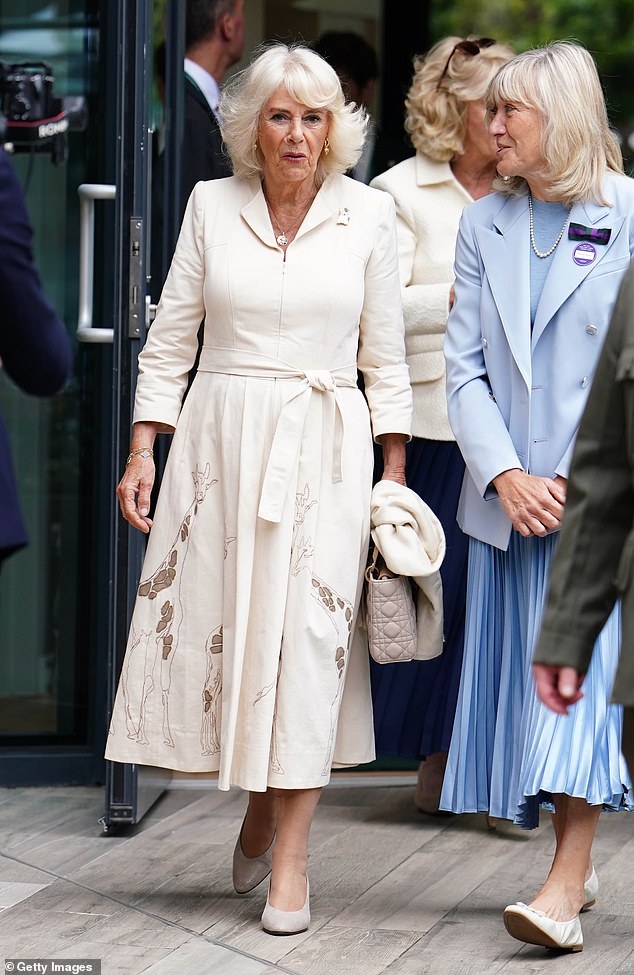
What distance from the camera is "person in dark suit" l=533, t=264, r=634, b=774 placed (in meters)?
2.12

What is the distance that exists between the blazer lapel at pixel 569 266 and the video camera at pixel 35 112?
5.79 ft

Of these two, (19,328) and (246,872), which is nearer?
(19,328)

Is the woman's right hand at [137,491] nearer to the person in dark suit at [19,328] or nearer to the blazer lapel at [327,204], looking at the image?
the blazer lapel at [327,204]

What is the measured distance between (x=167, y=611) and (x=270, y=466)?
38 centimetres

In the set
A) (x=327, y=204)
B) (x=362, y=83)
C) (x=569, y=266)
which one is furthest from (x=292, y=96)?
(x=362, y=83)

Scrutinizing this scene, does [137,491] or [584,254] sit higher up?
[584,254]

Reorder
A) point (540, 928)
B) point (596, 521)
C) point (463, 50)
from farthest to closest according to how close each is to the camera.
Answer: point (463, 50) → point (540, 928) → point (596, 521)

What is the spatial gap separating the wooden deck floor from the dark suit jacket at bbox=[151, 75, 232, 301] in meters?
1.38

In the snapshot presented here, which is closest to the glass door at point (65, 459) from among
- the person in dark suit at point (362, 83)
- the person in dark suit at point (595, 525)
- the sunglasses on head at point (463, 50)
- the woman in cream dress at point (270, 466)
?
the person in dark suit at point (362, 83)

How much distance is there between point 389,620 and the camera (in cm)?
336

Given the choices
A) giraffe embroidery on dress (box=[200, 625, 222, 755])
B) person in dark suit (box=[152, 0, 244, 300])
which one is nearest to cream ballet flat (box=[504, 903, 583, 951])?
giraffe embroidery on dress (box=[200, 625, 222, 755])

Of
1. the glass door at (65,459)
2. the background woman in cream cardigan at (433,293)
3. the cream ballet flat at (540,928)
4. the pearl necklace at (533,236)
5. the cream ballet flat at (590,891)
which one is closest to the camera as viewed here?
the cream ballet flat at (540,928)

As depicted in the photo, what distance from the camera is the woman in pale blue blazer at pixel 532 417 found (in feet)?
10.6

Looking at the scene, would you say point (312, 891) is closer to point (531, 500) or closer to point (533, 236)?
point (531, 500)
